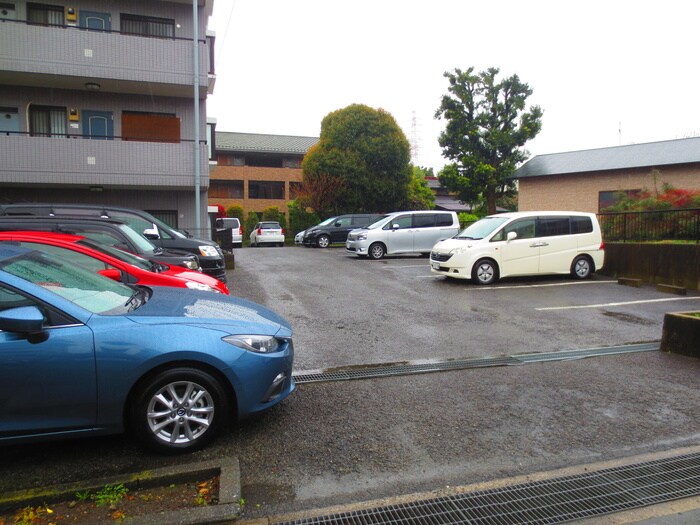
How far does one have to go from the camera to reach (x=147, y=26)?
55.4 feet

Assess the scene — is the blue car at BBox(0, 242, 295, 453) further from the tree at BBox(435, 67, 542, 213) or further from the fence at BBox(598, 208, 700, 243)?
the tree at BBox(435, 67, 542, 213)

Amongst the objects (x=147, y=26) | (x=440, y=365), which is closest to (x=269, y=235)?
(x=147, y=26)

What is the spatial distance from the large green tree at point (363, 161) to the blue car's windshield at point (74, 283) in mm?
25235

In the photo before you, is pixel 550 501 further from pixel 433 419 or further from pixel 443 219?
pixel 443 219

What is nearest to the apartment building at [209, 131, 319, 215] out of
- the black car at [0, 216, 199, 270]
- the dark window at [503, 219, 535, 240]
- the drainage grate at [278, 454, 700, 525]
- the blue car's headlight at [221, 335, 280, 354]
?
the dark window at [503, 219, 535, 240]

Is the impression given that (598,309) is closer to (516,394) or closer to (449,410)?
(516,394)

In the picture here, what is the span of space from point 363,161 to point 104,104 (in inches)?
608

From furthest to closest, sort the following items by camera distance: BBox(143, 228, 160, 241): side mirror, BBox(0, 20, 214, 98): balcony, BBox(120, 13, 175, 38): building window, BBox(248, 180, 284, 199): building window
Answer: BBox(248, 180, 284, 199): building window → BBox(120, 13, 175, 38): building window → BBox(0, 20, 214, 98): balcony → BBox(143, 228, 160, 241): side mirror

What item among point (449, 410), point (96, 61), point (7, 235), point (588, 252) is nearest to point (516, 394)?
point (449, 410)

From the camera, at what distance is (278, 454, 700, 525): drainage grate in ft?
9.91

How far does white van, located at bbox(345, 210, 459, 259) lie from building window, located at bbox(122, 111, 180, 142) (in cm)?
705

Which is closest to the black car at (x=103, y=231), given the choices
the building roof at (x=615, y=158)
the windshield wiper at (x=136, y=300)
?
the windshield wiper at (x=136, y=300)

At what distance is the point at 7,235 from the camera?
5836mm

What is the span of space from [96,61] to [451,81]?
61.4 ft
